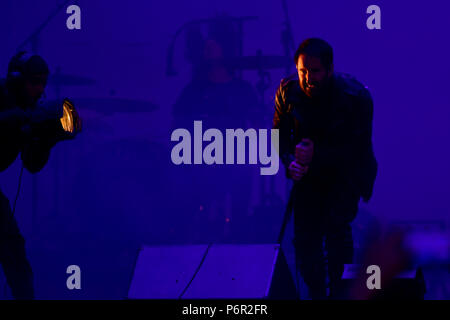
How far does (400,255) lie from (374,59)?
41.2 inches

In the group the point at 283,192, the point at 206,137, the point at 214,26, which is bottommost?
the point at 283,192

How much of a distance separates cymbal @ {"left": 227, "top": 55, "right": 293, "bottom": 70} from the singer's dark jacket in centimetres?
48

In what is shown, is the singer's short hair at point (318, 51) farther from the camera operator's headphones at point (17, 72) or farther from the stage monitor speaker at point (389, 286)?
the camera operator's headphones at point (17, 72)

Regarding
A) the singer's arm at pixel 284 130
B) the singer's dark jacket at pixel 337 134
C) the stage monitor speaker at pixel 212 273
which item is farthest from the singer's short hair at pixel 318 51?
the stage monitor speaker at pixel 212 273

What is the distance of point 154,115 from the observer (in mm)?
4125

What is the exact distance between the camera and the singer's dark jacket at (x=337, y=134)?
3492 mm

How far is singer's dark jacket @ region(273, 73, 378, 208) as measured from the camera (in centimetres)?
349

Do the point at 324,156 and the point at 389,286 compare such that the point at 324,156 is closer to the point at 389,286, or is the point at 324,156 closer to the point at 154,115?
the point at 389,286

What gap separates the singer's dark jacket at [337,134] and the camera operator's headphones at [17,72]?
1.20 metres

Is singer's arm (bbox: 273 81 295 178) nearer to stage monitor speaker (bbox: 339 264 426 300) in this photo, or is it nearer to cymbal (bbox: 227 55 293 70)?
cymbal (bbox: 227 55 293 70)

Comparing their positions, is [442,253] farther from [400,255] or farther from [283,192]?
[283,192]

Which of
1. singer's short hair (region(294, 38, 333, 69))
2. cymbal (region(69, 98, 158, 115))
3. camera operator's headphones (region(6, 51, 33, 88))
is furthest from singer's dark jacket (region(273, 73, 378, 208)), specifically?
camera operator's headphones (region(6, 51, 33, 88))

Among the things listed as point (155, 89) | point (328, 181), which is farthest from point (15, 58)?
point (328, 181)

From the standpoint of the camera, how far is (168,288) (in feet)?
10.4
